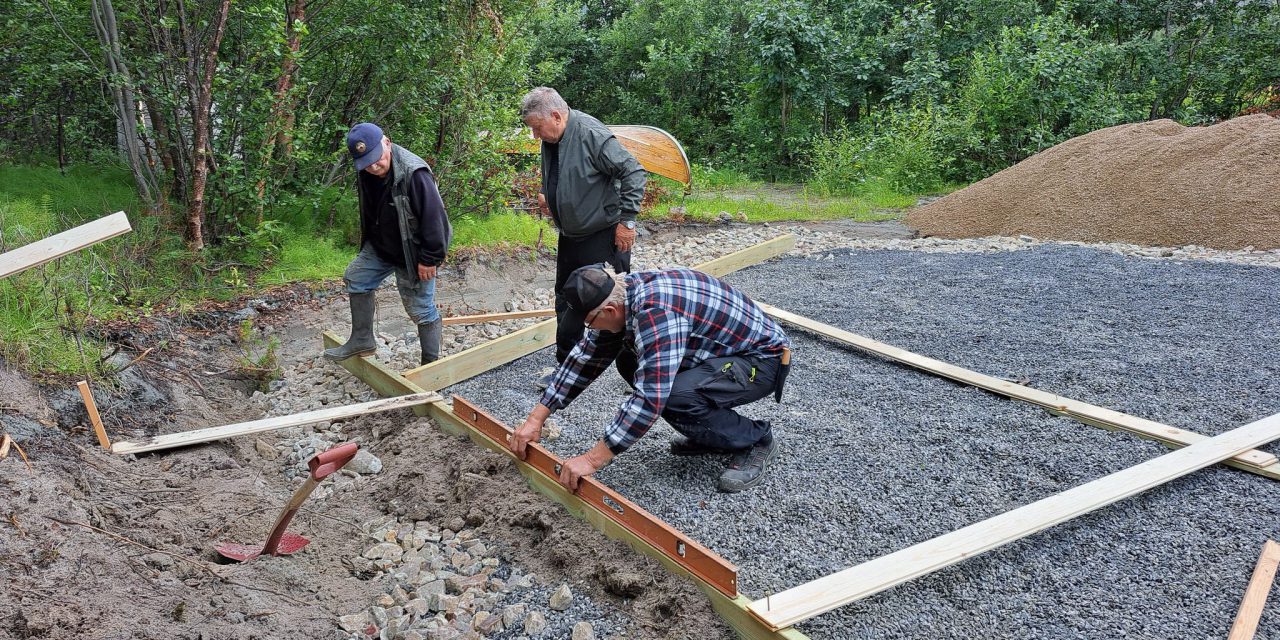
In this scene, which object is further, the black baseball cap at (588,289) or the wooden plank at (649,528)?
the black baseball cap at (588,289)

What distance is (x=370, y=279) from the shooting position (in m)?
4.39

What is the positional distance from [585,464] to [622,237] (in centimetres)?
154

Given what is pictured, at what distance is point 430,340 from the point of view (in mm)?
4621

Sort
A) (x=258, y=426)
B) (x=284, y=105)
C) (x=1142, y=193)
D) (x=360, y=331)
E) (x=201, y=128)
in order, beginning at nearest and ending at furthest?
(x=258, y=426) → (x=360, y=331) → (x=201, y=128) → (x=284, y=105) → (x=1142, y=193)

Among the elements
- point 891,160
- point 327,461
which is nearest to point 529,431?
point 327,461

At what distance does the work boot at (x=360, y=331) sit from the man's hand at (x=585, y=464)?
207 centimetres

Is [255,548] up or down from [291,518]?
down

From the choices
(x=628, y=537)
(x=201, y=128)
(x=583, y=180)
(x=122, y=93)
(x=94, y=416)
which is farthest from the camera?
(x=122, y=93)

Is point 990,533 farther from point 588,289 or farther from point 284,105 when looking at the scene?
point 284,105

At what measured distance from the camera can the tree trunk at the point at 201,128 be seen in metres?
5.13

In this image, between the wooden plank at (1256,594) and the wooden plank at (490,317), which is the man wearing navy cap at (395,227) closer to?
the wooden plank at (490,317)

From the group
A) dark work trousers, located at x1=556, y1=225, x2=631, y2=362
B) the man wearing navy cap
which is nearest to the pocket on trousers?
dark work trousers, located at x1=556, y1=225, x2=631, y2=362


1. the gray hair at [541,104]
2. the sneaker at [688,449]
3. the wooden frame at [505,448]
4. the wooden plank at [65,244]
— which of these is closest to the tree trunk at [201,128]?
the wooden frame at [505,448]

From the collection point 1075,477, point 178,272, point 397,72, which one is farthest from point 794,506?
point 397,72
